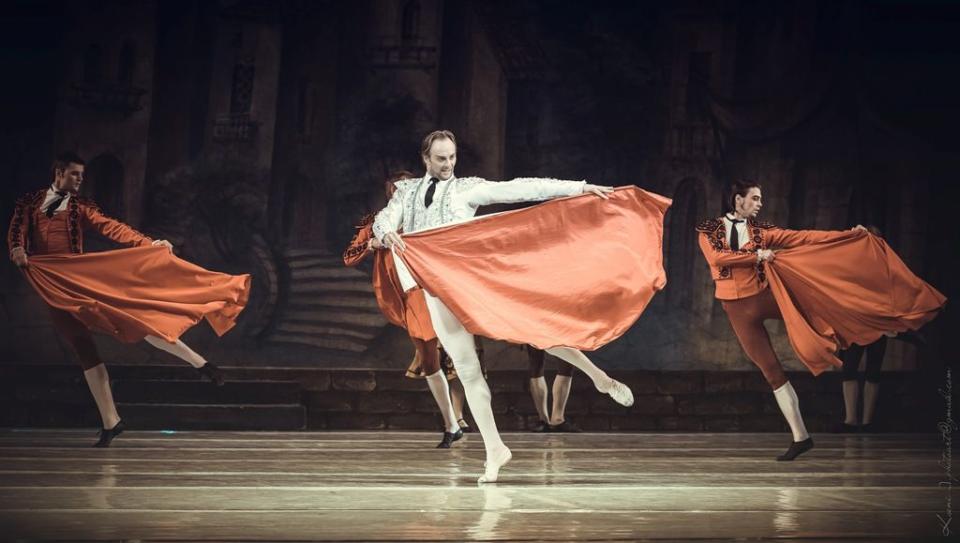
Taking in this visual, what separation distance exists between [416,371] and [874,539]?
14.7 ft

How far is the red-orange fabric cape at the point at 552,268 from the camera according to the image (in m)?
4.72

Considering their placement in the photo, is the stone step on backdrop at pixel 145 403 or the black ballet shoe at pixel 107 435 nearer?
the black ballet shoe at pixel 107 435

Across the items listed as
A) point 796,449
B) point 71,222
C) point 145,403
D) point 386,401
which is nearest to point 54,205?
point 71,222

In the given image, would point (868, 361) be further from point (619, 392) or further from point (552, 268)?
point (552, 268)

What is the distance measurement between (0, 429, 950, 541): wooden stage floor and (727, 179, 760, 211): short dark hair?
Answer: 1362mm

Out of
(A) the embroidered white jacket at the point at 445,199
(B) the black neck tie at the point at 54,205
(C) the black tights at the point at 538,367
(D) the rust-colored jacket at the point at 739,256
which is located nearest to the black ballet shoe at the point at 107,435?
(B) the black neck tie at the point at 54,205

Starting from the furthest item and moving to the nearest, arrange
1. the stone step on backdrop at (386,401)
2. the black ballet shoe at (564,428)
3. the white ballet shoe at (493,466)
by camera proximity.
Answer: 1. the stone step on backdrop at (386,401)
2. the black ballet shoe at (564,428)
3. the white ballet shoe at (493,466)

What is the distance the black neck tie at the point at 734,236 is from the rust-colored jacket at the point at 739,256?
0.11 feet

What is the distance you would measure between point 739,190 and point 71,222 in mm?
3692

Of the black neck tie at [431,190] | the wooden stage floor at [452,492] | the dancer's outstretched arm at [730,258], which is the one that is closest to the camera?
the wooden stage floor at [452,492]

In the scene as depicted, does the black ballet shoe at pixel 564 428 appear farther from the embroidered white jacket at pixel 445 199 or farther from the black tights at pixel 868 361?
the embroidered white jacket at pixel 445 199

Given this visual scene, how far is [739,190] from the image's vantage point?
→ 20.6 ft

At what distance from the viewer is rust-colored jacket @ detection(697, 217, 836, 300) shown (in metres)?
6.15

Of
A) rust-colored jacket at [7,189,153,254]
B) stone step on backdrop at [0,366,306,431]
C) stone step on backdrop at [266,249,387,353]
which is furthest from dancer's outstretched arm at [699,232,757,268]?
stone step on backdrop at [266,249,387,353]
